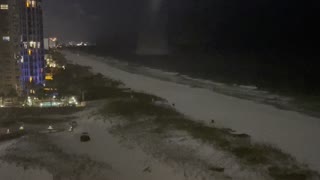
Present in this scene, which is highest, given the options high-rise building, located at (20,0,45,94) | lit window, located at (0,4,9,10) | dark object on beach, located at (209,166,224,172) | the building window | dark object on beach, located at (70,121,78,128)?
the building window

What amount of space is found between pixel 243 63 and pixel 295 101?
50928mm

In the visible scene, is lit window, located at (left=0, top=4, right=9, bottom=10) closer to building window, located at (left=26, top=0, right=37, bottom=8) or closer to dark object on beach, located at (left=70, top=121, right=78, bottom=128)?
building window, located at (left=26, top=0, right=37, bottom=8)

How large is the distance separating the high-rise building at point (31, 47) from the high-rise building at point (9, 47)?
0.97m

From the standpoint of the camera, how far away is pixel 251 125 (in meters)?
34.7

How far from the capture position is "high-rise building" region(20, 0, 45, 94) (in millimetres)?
59562

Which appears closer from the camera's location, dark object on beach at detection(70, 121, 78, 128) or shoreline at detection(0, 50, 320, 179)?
shoreline at detection(0, 50, 320, 179)

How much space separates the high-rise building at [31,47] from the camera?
59.6 meters

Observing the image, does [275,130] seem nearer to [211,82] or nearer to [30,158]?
[30,158]

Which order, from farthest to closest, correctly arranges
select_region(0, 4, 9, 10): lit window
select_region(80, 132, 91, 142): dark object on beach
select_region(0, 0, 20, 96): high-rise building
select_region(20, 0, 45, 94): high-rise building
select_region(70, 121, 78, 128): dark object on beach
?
select_region(20, 0, 45, 94): high-rise building < select_region(0, 4, 9, 10): lit window < select_region(0, 0, 20, 96): high-rise building < select_region(70, 121, 78, 128): dark object on beach < select_region(80, 132, 91, 142): dark object on beach

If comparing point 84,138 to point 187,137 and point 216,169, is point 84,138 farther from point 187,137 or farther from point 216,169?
point 216,169

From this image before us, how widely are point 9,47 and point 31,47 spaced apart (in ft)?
14.1

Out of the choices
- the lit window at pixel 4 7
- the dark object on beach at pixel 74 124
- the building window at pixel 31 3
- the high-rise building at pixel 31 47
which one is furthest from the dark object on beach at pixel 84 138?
the building window at pixel 31 3

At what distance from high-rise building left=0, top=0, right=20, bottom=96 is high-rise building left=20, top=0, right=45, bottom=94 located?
971 mm

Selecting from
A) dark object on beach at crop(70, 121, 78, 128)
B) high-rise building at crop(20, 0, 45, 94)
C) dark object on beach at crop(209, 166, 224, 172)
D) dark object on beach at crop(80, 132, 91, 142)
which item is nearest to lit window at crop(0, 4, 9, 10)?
high-rise building at crop(20, 0, 45, 94)
